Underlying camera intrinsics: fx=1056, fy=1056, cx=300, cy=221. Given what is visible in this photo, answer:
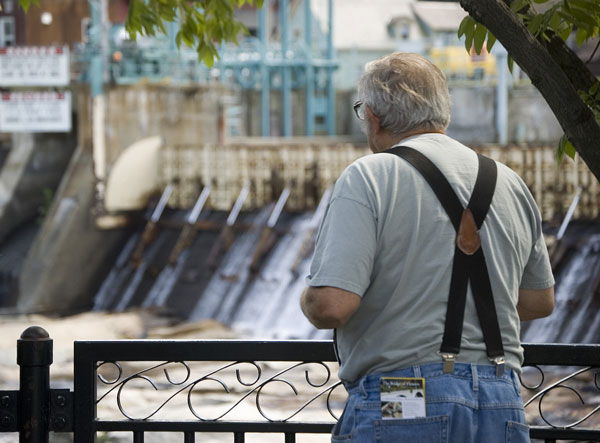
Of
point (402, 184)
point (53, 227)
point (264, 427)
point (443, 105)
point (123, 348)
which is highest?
point (443, 105)

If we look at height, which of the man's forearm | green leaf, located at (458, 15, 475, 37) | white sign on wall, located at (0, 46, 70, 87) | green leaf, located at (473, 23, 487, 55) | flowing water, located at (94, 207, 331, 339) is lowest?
flowing water, located at (94, 207, 331, 339)

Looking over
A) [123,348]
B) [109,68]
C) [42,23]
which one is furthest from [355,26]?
[123,348]

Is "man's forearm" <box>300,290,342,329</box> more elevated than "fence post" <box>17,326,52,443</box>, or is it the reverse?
"man's forearm" <box>300,290,342,329</box>

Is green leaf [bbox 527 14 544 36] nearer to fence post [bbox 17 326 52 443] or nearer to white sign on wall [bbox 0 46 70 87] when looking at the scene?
fence post [bbox 17 326 52 443]

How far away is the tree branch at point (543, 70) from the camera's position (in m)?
3.02

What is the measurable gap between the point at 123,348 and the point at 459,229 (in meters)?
1.59

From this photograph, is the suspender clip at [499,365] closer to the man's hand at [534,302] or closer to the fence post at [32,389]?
the man's hand at [534,302]

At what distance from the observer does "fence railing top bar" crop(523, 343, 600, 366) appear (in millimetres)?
3626

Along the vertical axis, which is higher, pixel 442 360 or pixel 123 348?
pixel 442 360

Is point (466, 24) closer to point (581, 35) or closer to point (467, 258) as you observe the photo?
point (581, 35)

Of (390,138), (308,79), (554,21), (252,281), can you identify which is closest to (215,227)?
(252,281)

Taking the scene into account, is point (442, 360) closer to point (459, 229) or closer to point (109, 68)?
point (459, 229)

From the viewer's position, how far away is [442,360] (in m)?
2.61

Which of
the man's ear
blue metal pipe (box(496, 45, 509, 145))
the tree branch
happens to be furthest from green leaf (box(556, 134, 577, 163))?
blue metal pipe (box(496, 45, 509, 145))
